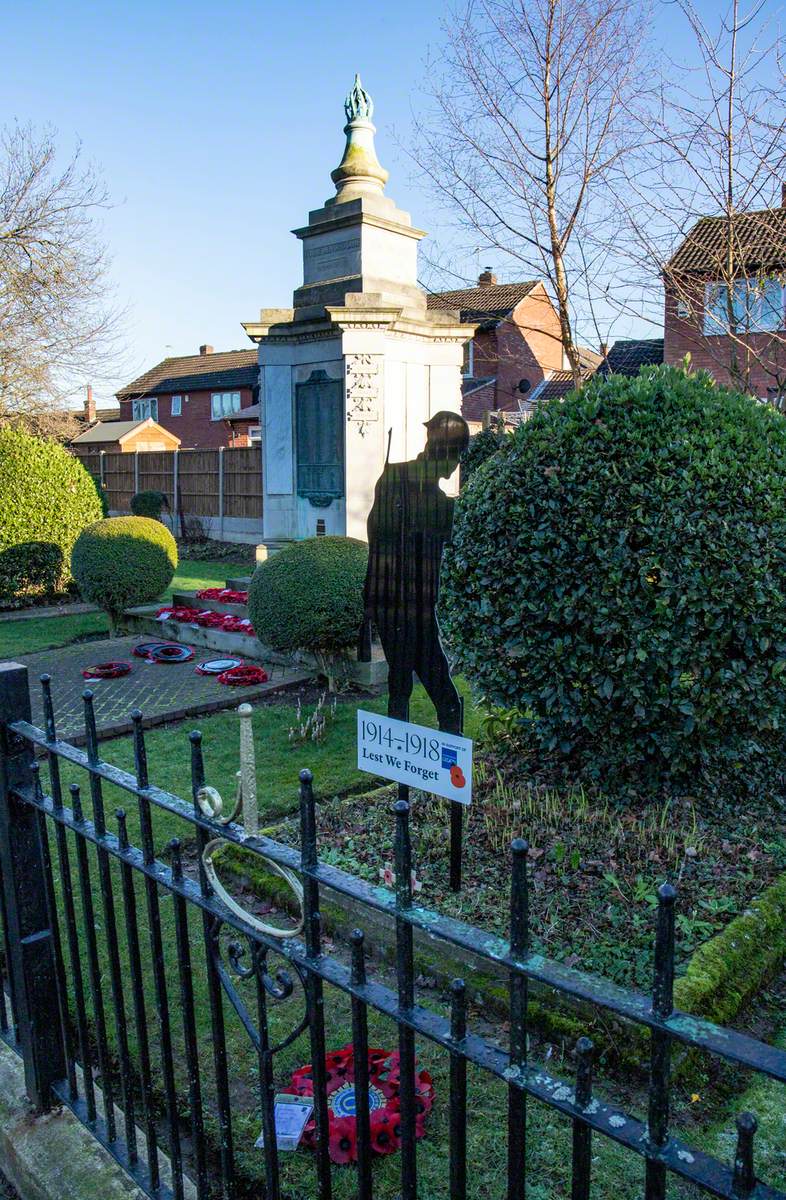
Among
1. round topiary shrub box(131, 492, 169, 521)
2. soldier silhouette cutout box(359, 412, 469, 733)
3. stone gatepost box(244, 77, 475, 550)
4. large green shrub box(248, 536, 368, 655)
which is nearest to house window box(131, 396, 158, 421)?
round topiary shrub box(131, 492, 169, 521)

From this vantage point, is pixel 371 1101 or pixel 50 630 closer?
pixel 371 1101

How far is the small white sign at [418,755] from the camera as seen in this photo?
344 cm

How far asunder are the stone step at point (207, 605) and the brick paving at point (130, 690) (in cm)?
87

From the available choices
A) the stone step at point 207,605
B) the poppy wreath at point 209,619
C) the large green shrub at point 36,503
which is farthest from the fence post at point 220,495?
the poppy wreath at point 209,619

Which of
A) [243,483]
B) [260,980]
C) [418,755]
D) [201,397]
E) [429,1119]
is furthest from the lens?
[201,397]

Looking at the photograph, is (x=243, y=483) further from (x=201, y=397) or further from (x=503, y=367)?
(x=201, y=397)

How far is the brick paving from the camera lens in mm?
7461

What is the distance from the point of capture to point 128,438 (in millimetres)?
41312

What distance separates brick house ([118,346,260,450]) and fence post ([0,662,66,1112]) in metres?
37.0

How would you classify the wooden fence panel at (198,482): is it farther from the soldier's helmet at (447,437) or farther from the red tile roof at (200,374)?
the soldier's helmet at (447,437)

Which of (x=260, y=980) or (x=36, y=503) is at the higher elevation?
(x=36, y=503)

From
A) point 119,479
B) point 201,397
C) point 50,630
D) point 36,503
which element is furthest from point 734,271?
point 201,397

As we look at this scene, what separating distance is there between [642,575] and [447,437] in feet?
4.45

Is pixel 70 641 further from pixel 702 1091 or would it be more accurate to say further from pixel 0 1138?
pixel 702 1091
